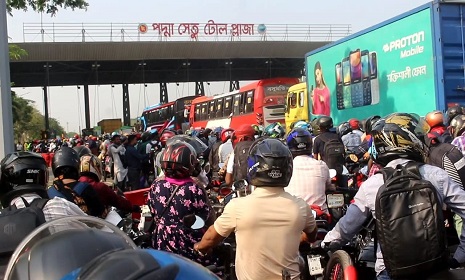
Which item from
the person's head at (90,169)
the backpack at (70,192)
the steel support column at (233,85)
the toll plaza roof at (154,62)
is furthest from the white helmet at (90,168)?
the steel support column at (233,85)

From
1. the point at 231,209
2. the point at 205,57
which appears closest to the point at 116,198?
the point at 231,209

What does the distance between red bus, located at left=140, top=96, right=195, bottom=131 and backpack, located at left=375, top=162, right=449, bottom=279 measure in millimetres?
36193

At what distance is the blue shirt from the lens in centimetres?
356

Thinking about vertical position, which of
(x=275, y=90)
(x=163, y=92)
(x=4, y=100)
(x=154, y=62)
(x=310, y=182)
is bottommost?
(x=310, y=182)

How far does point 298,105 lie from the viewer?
70.5ft

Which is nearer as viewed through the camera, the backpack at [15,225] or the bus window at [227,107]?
the backpack at [15,225]

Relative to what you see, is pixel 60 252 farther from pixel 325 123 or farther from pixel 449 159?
pixel 325 123

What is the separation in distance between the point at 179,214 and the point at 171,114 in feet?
134

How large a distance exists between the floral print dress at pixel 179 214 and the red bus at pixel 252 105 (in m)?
24.2

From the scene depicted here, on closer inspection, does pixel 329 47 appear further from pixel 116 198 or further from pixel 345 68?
pixel 116 198

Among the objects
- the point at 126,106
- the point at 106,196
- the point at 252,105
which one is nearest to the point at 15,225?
the point at 106,196

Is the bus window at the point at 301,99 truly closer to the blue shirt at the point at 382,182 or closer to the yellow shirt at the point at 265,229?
the blue shirt at the point at 382,182

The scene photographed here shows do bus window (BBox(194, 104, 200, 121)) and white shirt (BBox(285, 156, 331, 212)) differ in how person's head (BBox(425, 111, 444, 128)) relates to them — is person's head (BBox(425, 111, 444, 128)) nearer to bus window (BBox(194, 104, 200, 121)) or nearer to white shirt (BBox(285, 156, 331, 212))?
white shirt (BBox(285, 156, 331, 212))

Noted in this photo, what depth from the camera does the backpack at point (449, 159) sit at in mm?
5652
